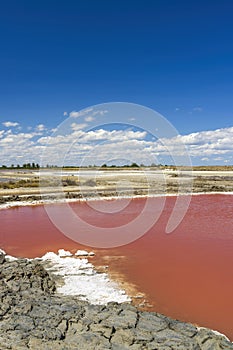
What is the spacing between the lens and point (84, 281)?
9.55 m

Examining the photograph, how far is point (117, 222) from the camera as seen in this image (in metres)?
19.1

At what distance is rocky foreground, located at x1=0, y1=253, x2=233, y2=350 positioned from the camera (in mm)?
5258

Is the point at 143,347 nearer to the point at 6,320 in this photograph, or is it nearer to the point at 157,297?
the point at 6,320

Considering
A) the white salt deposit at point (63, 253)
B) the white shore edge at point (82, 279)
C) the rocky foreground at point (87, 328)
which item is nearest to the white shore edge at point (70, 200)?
the white salt deposit at point (63, 253)

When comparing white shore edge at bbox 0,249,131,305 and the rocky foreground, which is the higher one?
the rocky foreground

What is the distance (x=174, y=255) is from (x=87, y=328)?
272 inches

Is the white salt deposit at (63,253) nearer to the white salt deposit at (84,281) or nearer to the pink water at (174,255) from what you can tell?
the white salt deposit at (84,281)

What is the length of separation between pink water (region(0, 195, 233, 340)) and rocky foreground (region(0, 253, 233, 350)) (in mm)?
1603

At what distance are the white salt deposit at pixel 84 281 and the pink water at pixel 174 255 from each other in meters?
0.71

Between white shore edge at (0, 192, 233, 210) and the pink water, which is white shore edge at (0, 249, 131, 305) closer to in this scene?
the pink water

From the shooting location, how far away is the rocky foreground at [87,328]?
17.3 feet

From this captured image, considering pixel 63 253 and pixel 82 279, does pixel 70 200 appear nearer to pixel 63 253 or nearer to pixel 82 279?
pixel 63 253

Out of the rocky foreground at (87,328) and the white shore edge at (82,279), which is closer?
Result: the rocky foreground at (87,328)

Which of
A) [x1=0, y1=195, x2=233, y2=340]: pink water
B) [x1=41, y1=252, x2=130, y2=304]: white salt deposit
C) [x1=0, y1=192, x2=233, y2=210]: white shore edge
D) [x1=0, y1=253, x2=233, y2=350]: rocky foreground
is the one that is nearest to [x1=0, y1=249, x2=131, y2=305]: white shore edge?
[x1=41, y1=252, x2=130, y2=304]: white salt deposit
